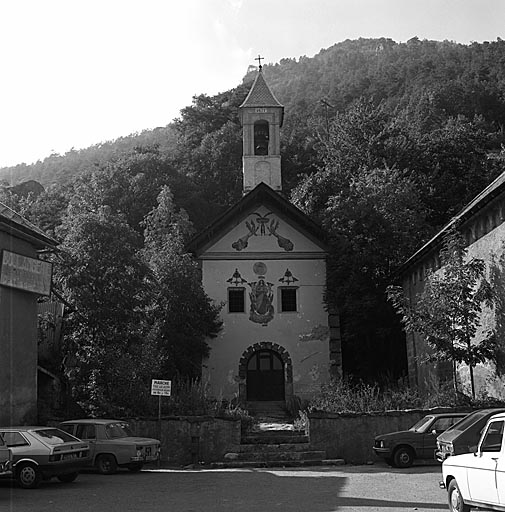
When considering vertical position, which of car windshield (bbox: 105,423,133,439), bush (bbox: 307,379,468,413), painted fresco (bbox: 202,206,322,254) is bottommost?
car windshield (bbox: 105,423,133,439)

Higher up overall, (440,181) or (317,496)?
(440,181)

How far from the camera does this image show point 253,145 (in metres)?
35.1

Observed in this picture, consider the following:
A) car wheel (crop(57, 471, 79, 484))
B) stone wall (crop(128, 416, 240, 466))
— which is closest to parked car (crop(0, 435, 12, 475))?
car wheel (crop(57, 471, 79, 484))

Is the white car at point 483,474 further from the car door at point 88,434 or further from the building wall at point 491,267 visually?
the building wall at point 491,267

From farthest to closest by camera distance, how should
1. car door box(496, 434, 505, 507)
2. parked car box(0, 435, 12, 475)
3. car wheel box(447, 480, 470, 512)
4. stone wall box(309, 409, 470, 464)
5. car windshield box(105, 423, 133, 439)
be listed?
stone wall box(309, 409, 470, 464)
car windshield box(105, 423, 133, 439)
parked car box(0, 435, 12, 475)
car wheel box(447, 480, 470, 512)
car door box(496, 434, 505, 507)

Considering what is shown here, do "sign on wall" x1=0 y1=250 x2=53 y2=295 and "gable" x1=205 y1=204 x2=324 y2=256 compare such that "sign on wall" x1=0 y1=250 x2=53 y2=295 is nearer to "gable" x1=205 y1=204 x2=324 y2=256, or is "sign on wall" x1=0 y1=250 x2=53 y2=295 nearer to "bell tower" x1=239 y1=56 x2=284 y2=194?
"gable" x1=205 y1=204 x2=324 y2=256

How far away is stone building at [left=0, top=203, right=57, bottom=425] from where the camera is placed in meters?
20.3

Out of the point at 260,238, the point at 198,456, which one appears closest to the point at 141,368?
the point at 198,456

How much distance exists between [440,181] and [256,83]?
1398cm

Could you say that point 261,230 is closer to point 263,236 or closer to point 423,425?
point 263,236

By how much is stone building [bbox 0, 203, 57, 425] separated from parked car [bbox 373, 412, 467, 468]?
10.1 metres

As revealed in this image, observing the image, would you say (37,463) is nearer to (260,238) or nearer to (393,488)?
(393,488)

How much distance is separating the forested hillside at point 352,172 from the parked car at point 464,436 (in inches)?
497

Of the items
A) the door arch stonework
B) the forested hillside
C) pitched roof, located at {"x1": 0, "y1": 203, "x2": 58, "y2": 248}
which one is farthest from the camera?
the forested hillside
